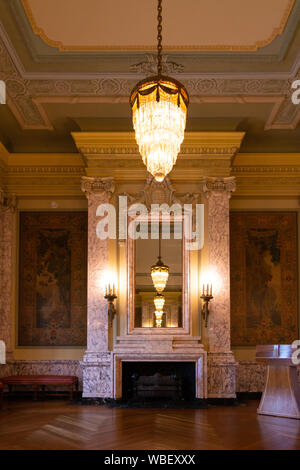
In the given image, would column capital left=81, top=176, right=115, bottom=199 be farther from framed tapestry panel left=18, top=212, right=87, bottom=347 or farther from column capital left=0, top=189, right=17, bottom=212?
column capital left=0, top=189, right=17, bottom=212

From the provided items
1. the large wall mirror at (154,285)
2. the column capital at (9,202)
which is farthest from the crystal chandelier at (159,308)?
the column capital at (9,202)

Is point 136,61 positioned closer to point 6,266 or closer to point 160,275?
point 160,275

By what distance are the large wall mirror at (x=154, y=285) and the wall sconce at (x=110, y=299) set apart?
26cm

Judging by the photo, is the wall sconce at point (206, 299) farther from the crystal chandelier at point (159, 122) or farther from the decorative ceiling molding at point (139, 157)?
the crystal chandelier at point (159, 122)

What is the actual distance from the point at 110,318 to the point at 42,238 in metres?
2.14

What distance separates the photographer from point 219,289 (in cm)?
816

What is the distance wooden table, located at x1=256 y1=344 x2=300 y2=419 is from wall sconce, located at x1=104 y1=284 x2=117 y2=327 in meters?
2.30

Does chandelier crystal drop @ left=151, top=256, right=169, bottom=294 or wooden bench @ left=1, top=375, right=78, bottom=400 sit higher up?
chandelier crystal drop @ left=151, top=256, right=169, bottom=294

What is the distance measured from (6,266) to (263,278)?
4.38 metres

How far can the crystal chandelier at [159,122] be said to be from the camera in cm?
461

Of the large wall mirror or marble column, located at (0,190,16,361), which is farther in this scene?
marble column, located at (0,190,16,361)

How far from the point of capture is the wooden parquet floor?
5109 millimetres

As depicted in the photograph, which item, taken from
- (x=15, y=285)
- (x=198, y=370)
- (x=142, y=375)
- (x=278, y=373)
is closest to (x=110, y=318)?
(x=142, y=375)

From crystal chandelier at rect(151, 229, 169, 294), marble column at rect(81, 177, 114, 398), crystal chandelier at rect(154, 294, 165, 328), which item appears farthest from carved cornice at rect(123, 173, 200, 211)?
crystal chandelier at rect(154, 294, 165, 328)
